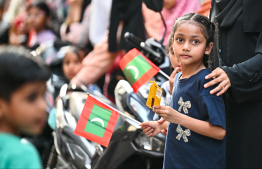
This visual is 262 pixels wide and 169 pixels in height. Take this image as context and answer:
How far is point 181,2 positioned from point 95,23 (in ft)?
7.16

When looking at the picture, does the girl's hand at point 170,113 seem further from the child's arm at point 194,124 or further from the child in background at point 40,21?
the child in background at point 40,21

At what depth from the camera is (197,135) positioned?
2.84 m

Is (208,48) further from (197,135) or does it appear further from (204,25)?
(197,135)

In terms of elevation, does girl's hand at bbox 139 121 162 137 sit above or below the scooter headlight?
above

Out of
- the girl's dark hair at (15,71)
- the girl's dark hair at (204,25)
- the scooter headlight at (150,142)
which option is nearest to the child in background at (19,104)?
the girl's dark hair at (15,71)

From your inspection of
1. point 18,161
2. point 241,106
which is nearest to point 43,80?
point 18,161

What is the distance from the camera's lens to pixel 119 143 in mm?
4098

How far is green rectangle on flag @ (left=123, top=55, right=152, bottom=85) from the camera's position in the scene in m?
3.59

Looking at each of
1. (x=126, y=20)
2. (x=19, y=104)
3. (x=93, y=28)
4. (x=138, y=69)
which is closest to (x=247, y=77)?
(x=138, y=69)

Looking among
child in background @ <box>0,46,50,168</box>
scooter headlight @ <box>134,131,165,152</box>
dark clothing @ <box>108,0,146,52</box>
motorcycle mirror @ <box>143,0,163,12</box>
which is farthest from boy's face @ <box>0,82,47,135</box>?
dark clothing @ <box>108,0,146,52</box>

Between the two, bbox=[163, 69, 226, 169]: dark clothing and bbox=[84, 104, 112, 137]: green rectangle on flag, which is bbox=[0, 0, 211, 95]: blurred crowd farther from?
bbox=[163, 69, 226, 169]: dark clothing

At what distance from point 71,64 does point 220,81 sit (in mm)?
3885

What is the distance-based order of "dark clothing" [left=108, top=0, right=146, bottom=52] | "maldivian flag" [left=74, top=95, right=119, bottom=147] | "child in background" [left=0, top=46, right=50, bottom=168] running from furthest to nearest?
"dark clothing" [left=108, top=0, right=146, bottom=52]
"maldivian flag" [left=74, top=95, right=119, bottom=147]
"child in background" [left=0, top=46, right=50, bottom=168]

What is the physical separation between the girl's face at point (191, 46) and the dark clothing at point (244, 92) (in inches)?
8.5
